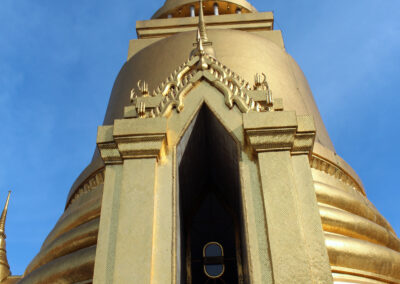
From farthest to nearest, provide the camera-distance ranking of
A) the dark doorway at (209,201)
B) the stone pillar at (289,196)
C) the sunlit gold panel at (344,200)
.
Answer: the sunlit gold panel at (344,200), the dark doorway at (209,201), the stone pillar at (289,196)

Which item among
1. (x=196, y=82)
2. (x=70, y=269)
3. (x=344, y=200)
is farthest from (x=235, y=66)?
(x=70, y=269)

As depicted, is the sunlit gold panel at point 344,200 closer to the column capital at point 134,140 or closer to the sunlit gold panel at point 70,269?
the column capital at point 134,140

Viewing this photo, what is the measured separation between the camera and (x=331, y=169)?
8.72m

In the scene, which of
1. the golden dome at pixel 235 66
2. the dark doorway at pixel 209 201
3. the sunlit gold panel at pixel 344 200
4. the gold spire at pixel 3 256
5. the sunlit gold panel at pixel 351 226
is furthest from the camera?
the gold spire at pixel 3 256

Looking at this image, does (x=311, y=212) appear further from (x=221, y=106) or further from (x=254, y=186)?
(x=221, y=106)

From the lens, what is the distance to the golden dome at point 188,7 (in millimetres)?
17406

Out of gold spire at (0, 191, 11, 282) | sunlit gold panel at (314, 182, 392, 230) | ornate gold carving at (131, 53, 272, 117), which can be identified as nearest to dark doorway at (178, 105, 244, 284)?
ornate gold carving at (131, 53, 272, 117)

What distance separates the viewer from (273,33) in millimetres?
13023

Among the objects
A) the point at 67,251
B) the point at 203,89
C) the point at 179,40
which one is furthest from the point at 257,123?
the point at 179,40

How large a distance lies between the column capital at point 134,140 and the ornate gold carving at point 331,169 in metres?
3.93

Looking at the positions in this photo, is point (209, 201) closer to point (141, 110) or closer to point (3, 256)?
point (141, 110)

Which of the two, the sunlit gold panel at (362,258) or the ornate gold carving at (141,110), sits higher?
the ornate gold carving at (141,110)

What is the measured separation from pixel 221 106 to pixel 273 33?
26.4 feet

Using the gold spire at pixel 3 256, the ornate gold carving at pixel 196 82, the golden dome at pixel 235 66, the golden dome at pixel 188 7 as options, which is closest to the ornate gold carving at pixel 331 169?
the golden dome at pixel 235 66
